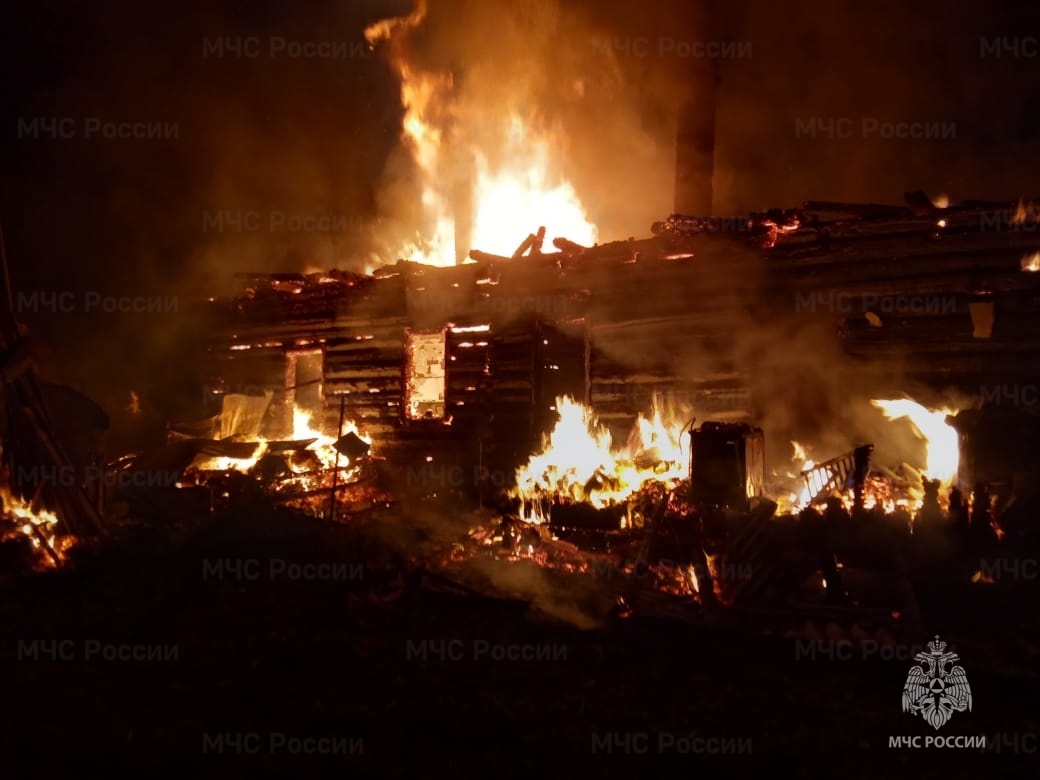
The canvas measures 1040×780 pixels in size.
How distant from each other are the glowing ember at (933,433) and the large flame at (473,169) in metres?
12.3

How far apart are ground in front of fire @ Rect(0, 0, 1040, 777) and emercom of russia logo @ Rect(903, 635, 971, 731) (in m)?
0.03

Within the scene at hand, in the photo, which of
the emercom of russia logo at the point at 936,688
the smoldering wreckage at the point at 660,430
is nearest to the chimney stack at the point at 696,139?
the smoldering wreckage at the point at 660,430

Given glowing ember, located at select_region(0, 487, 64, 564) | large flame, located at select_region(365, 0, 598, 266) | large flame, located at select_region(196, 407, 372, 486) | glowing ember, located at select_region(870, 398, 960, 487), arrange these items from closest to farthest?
1. glowing ember, located at select_region(0, 487, 64, 564)
2. glowing ember, located at select_region(870, 398, 960, 487)
3. large flame, located at select_region(196, 407, 372, 486)
4. large flame, located at select_region(365, 0, 598, 266)

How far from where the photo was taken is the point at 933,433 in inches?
377

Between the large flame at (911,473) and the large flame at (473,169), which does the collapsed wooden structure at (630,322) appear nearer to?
the large flame at (911,473)

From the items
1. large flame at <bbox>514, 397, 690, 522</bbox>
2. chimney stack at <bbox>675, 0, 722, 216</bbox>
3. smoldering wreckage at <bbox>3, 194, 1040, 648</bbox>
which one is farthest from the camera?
chimney stack at <bbox>675, 0, 722, 216</bbox>

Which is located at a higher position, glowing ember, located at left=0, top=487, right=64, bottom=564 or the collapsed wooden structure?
the collapsed wooden structure

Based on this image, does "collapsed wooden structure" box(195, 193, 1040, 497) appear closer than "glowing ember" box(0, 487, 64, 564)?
No

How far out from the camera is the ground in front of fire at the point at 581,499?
5.25 meters

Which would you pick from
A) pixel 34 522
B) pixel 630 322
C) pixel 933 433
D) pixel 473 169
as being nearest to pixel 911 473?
pixel 933 433

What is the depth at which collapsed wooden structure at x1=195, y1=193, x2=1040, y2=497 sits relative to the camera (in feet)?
30.9

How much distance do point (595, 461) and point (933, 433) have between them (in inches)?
205

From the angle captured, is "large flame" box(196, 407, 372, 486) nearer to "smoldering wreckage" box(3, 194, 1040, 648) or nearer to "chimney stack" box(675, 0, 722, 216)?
"smoldering wreckage" box(3, 194, 1040, 648)

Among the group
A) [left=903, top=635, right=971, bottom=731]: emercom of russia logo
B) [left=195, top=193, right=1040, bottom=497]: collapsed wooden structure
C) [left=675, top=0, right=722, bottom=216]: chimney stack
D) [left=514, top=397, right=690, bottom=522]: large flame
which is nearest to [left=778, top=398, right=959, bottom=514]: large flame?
[left=195, top=193, right=1040, bottom=497]: collapsed wooden structure
